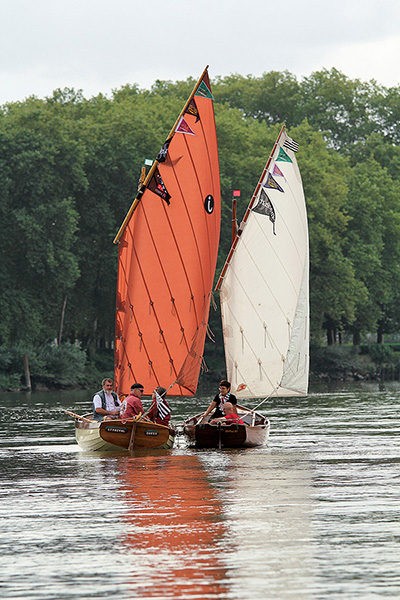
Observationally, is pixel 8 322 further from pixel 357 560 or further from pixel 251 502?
pixel 357 560

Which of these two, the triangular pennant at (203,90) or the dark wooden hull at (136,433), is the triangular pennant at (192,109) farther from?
the dark wooden hull at (136,433)

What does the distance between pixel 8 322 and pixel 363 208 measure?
3631cm

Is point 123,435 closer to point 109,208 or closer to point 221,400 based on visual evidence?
point 221,400

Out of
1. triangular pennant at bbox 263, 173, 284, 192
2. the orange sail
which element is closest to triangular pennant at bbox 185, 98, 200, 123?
the orange sail

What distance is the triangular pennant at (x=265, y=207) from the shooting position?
4776 cm

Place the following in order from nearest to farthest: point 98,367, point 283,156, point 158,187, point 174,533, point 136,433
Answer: point 174,533
point 136,433
point 158,187
point 283,156
point 98,367

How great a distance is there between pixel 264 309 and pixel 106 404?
23.3ft

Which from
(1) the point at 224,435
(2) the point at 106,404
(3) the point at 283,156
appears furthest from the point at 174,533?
(3) the point at 283,156

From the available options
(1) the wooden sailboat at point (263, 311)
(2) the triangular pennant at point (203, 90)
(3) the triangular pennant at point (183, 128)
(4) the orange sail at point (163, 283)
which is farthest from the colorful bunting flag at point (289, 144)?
(4) the orange sail at point (163, 283)

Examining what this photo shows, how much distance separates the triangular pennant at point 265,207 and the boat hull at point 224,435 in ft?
25.8

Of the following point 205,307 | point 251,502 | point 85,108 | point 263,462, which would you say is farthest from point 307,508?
point 85,108

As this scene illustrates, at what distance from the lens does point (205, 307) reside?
4466 centimetres

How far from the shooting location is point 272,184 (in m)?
48.8

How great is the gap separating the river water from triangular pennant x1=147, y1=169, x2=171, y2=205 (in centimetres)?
654
